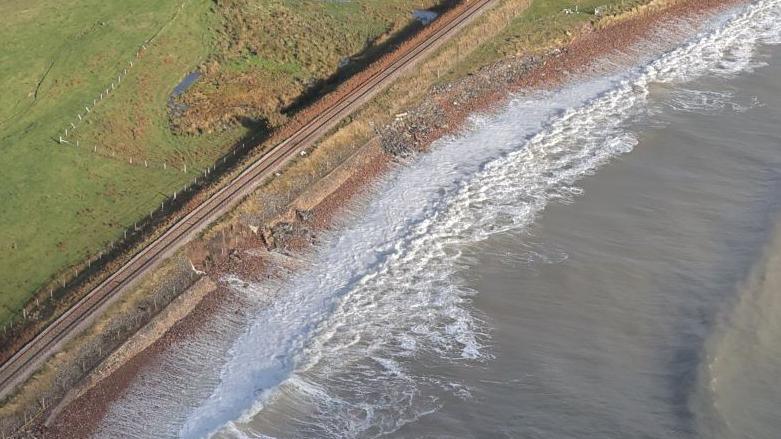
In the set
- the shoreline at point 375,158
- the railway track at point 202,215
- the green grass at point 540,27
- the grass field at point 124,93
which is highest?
the grass field at point 124,93

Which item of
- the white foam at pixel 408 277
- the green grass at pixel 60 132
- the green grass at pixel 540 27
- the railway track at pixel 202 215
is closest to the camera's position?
the white foam at pixel 408 277

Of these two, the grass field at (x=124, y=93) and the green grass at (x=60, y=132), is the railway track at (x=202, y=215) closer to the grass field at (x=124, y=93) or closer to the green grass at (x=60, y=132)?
the grass field at (x=124, y=93)

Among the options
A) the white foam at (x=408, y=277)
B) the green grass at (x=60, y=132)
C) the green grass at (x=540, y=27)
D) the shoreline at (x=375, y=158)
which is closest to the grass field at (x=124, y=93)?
the green grass at (x=60, y=132)

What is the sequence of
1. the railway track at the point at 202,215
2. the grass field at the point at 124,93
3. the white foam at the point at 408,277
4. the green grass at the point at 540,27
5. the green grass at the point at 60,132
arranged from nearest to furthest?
the white foam at the point at 408,277, the railway track at the point at 202,215, the green grass at the point at 60,132, the grass field at the point at 124,93, the green grass at the point at 540,27

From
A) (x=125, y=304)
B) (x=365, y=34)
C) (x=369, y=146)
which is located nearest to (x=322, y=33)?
(x=365, y=34)

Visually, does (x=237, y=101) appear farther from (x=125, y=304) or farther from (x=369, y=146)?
(x=125, y=304)

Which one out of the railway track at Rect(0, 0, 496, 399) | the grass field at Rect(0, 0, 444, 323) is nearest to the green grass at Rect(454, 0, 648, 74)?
the railway track at Rect(0, 0, 496, 399)

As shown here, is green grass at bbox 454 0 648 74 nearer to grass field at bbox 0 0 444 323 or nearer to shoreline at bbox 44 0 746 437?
shoreline at bbox 44 0 746 437

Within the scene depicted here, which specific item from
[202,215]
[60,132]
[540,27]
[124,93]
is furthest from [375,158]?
[540,27]
